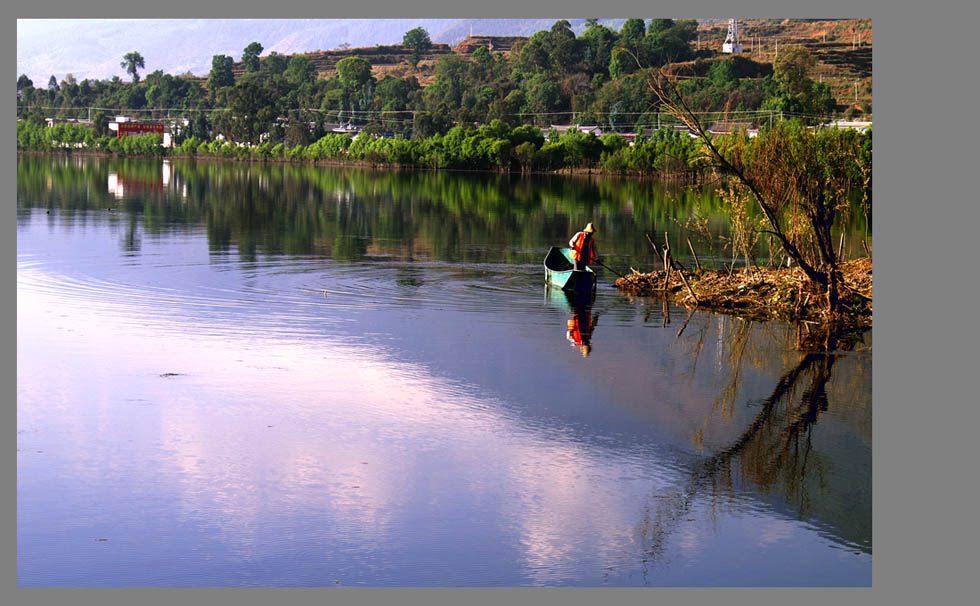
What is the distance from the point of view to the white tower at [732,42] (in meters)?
180

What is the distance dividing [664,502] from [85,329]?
12.0 metres

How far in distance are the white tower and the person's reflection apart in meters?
160

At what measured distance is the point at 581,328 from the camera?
68.3 feet

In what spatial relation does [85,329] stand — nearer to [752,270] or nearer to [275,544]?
[275,544]

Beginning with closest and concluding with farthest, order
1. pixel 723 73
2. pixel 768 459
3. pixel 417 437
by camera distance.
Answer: pixel 768 459 < pixel 417 437 < pixel 723 73

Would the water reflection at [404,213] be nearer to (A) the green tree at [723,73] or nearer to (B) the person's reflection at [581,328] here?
(B) the person's reflection at [581,328]

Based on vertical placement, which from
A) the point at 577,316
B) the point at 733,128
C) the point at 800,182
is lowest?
the point at 577,316

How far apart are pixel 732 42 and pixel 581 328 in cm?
17098

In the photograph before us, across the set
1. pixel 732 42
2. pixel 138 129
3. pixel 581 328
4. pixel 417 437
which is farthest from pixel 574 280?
pixel 138 129

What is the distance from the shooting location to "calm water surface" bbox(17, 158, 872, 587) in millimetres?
9961

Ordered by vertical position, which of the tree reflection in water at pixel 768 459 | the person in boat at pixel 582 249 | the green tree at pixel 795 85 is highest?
A: the green tree at pixel 795 85

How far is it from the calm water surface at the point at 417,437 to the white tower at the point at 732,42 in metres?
161

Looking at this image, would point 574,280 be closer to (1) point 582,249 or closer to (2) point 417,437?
(1) point 582,249

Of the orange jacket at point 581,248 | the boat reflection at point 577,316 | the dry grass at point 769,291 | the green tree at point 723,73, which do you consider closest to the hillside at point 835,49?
the green tree at point 723,73
